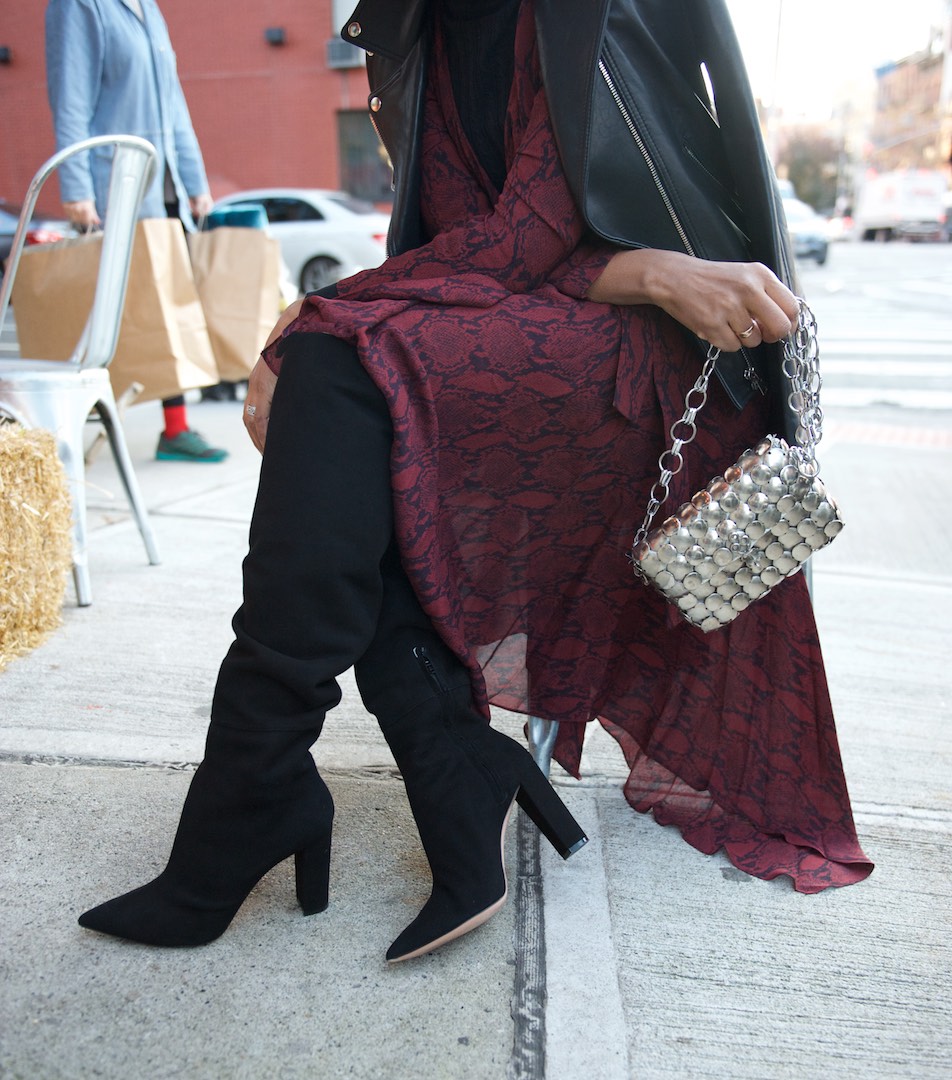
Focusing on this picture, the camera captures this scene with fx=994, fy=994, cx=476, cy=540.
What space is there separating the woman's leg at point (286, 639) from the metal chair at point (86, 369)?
1.36 m

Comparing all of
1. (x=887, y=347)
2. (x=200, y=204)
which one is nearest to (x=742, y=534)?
(x=200, y=204)

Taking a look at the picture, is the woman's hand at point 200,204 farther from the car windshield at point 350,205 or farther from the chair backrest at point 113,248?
the car windshield at point 350,205

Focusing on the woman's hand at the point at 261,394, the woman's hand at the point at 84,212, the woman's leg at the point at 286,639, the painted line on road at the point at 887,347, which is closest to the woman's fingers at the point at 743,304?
the woman's leg at the point at 286,639

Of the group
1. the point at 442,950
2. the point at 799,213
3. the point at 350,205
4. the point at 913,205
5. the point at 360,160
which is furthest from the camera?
the point at 913,205

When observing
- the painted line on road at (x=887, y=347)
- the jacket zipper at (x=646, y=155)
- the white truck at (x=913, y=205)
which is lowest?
the white truck at (x=913, y=205)

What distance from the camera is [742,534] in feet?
4.51

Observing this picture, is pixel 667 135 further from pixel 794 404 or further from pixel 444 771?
pixel 444 771

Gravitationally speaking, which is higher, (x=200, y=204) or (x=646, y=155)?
(x=646, y=155)

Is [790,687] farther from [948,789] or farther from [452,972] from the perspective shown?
[452,972]

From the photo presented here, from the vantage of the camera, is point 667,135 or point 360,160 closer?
point 667,135

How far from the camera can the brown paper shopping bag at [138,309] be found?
2.96 meters

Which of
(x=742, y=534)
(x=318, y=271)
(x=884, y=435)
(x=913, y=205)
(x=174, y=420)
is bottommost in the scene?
(x=913, y=205)

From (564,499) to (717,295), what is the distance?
37 cm

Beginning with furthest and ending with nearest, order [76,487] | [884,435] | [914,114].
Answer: [914,114] < [884,435] < [76,487]
